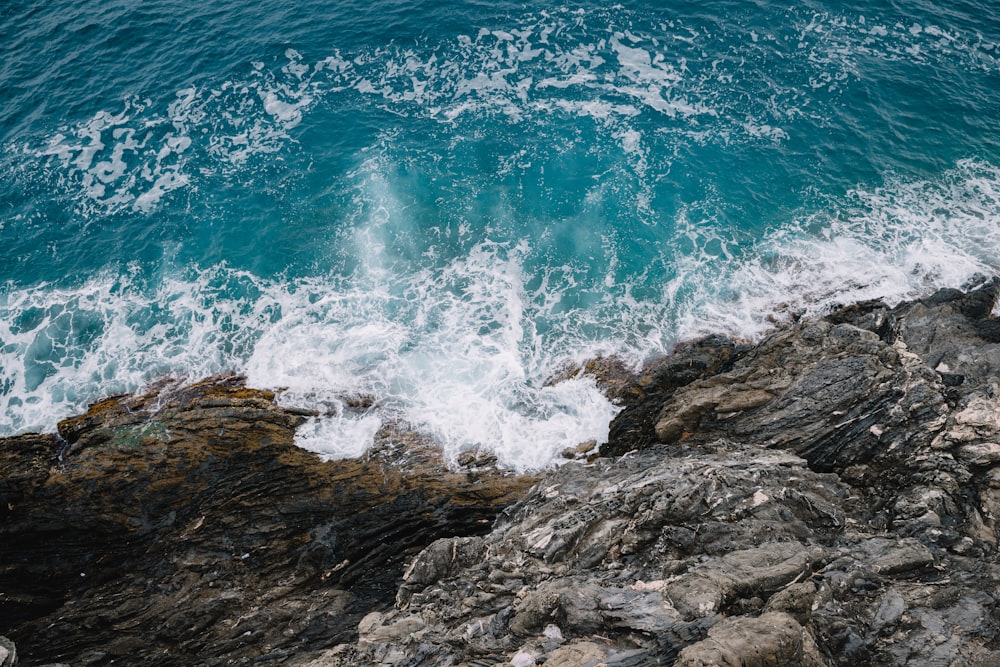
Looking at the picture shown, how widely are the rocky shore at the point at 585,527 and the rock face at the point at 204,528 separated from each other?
0.10 meters

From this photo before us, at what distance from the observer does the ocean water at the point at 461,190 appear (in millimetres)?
35375

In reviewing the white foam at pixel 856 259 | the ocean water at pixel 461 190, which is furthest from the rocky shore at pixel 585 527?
the ocean water at pixel 461 190

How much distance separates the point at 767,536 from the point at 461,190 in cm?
3211

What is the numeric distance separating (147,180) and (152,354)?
17.0 metres

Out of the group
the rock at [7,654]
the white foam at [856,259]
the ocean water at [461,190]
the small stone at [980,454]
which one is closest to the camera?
the rock at [7,654]

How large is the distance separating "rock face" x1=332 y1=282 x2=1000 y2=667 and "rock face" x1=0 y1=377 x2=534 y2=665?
3678 millimetres

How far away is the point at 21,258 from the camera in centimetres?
4028

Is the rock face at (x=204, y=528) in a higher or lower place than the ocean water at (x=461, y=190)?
lower

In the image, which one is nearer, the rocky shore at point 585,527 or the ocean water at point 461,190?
the rocky shore at point 585,527

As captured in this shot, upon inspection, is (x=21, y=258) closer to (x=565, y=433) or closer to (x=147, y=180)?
(x=147, y=180)

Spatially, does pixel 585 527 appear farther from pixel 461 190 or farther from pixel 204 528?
pixel 461 190

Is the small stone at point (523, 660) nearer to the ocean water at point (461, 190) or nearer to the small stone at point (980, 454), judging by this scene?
the ocean water at point (461, 190)

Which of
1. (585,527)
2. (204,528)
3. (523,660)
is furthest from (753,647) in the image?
(204,528)

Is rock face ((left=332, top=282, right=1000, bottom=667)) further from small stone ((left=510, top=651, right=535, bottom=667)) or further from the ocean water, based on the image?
the ocean water
